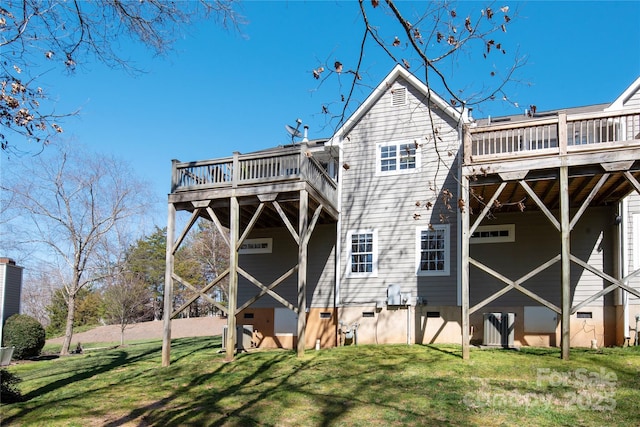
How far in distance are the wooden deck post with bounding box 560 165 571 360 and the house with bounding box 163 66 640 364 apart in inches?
1.1

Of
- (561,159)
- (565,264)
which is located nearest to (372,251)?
(565,264)

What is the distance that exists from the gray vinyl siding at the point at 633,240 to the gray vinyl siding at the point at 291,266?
25.5 feet

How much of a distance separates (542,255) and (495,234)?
4.30 ft

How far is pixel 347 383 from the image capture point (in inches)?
392

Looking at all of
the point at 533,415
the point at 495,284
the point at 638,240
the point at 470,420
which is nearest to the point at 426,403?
the point at 470,420

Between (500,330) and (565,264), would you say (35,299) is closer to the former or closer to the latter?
(500,330)

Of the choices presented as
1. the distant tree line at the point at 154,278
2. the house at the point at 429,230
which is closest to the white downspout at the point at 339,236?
the house at the point at 429,230

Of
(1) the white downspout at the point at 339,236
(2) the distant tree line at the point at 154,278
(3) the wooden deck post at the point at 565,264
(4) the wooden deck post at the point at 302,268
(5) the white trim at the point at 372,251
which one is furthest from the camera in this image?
(2) the distant tree line at the point at 154,278

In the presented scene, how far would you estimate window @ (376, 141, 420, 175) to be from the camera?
1566 centimetres

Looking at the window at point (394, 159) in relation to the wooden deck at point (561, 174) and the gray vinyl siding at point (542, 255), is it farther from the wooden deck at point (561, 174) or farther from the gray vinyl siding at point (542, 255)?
the wooden deck at point (561, 174)

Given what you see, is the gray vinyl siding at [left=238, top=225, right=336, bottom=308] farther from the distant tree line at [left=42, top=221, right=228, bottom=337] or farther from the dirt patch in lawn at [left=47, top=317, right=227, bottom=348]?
the distant tree line at [left=42, top=221, right=228, bottom=337]

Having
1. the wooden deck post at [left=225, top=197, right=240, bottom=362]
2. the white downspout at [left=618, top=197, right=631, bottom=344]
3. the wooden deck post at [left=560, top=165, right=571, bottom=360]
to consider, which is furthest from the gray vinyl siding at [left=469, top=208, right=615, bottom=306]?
the wooden deck post at [left=225, top=197, right=240, bottom=362]

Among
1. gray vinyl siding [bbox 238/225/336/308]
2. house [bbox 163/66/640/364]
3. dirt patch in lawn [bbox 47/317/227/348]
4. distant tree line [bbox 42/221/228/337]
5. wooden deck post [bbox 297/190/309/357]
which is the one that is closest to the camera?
house [bbox 163/66/640/364]

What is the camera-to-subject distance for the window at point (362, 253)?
15.6 metres
